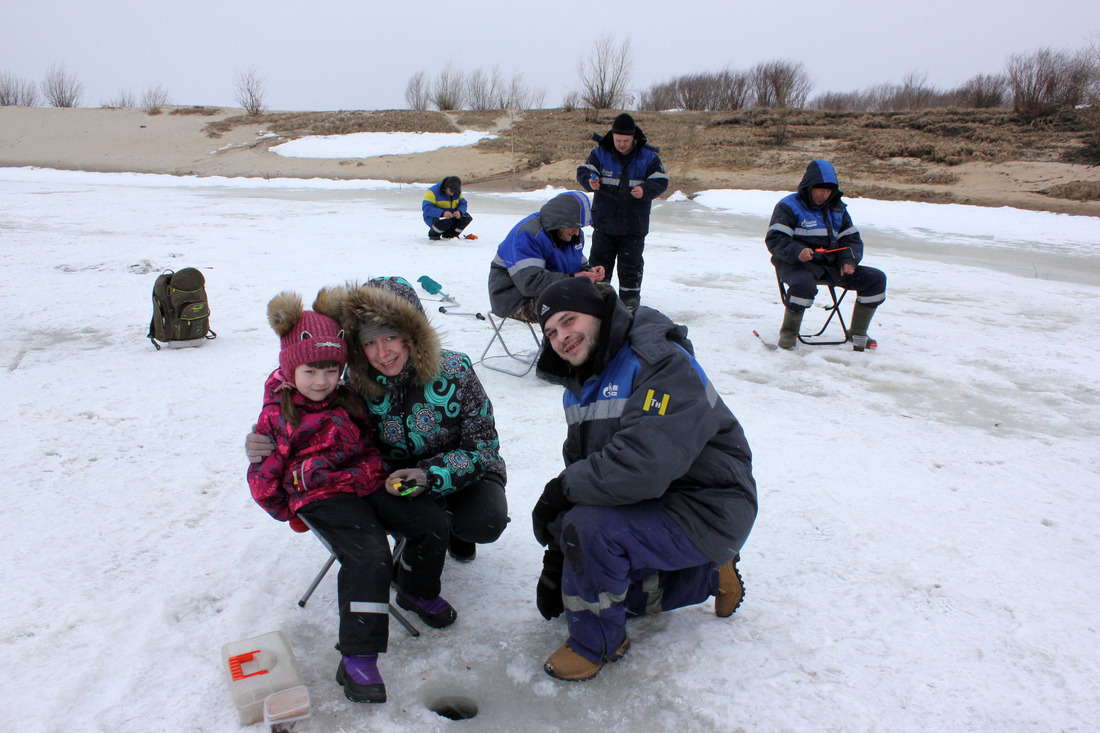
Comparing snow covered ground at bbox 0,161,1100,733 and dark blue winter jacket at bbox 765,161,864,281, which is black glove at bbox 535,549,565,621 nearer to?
snow covered ground at bbox 0,161,1100,733

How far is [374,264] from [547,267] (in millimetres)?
3877

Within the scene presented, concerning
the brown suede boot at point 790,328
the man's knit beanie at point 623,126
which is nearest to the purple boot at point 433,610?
the brown suede boot at point 790,328

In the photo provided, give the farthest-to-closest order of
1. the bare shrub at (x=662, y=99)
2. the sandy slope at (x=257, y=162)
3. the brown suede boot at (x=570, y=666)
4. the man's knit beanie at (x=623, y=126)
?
the bare shrub at (x=662, y=99) < the sandy slope at (x=257, y=162) < the man's knit beanie at (x=623, y=126) < the brown suede boot at (x=570, y=666)

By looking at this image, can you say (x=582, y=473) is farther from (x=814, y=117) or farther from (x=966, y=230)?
(x=814, y=117)

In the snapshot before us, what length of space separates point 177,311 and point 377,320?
337 centimetres

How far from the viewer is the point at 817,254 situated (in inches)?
209

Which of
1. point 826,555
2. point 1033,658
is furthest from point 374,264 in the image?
point 1033,658

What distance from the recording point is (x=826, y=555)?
8.89ft

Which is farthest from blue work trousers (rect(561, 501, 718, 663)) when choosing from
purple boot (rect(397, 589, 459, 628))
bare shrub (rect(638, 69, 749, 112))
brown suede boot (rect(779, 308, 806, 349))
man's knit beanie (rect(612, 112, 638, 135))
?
bare shrub (rect(638, 69, 749, 112))

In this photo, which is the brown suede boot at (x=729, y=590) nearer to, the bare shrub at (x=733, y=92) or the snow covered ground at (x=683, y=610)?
the snow covered ground at (x=683, y=610)

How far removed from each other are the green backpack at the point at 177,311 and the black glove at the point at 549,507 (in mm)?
3818

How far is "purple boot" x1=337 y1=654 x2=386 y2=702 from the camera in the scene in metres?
1.94

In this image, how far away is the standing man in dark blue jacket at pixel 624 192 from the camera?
5.90 meters

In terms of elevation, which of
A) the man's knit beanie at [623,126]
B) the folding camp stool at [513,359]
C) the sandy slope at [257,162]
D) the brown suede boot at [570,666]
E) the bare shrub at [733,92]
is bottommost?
the brown suede boot at [570,666]
